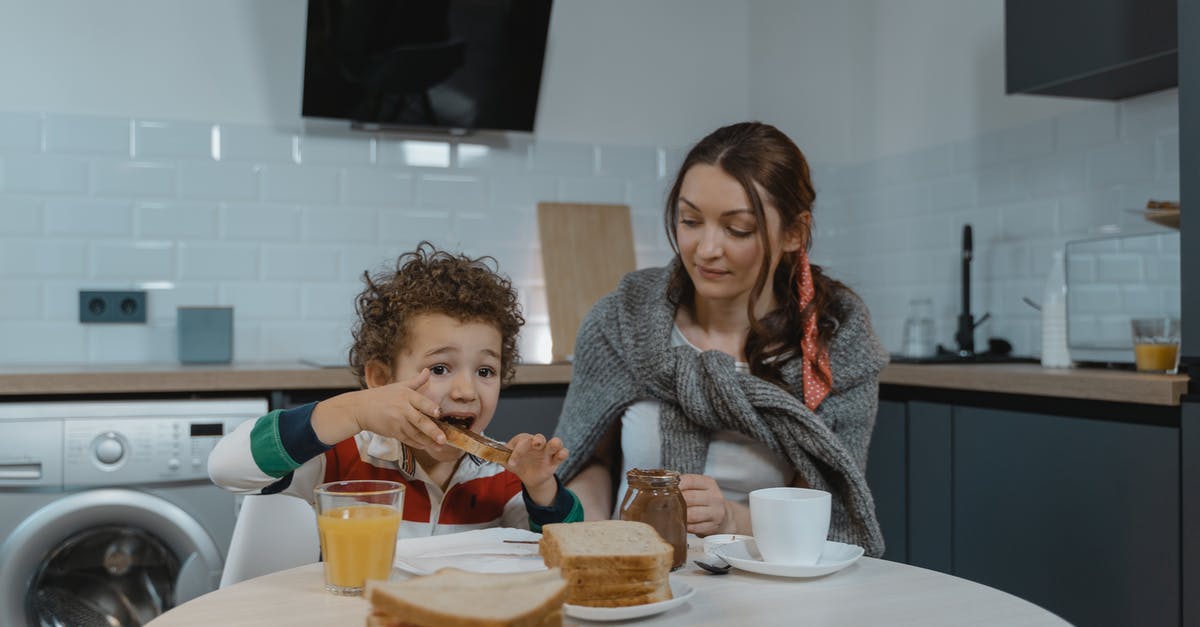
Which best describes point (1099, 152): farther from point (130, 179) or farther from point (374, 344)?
point (130, 179)

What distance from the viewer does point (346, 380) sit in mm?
2455

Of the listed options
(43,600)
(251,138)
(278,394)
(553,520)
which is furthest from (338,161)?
(553,520)

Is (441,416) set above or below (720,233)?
below

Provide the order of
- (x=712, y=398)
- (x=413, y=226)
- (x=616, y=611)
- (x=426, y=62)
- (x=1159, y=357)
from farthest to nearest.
Result: 1. (x=413, y=226)
2. (x=426, y=62)
3. (x=1159, y=357)
4. (x=712, y=398)
5. (x=616, y=611)

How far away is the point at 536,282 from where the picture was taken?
129 inches

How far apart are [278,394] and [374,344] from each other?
43.1 inches

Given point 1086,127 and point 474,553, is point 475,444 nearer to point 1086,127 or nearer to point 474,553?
point 474,553

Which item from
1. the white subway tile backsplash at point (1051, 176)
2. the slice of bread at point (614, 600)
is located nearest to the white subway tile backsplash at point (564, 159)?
the white subway tile backsplash at point (1051, 176)

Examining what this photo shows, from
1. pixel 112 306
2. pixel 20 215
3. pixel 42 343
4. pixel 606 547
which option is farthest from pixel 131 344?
pixel 606 547

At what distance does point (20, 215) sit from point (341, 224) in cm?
84

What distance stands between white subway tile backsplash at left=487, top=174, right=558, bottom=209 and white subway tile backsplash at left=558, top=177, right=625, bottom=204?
3 centimetres

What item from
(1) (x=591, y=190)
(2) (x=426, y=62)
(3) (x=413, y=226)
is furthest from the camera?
(1) (x=591, y=190)

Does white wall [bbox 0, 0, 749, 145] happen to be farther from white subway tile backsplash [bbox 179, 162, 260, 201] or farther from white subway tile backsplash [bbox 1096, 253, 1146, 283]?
white subway tile backsplash [bbox 1096, 253, 1146, 283]

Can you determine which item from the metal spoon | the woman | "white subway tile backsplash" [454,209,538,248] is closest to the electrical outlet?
"white subway tile backsplash" [454,209,538,248]
